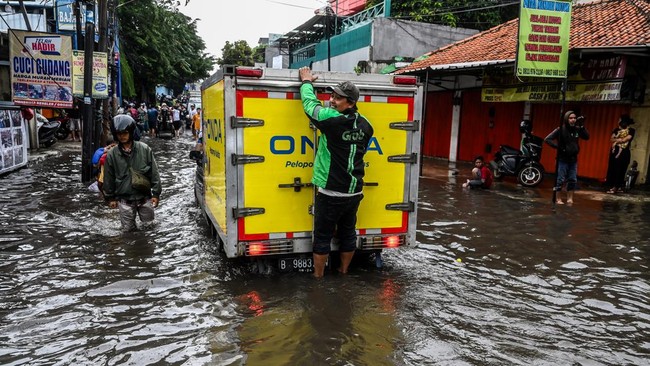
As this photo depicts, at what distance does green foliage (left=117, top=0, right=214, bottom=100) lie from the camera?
95.0 feet

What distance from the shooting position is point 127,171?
255 inches

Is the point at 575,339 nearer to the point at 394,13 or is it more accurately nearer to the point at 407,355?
the point at 407,355

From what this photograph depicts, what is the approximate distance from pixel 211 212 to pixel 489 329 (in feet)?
11.6

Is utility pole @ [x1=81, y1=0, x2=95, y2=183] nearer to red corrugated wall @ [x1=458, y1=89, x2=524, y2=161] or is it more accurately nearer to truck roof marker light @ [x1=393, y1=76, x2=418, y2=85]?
truck roof marker light @ [x1=393, y1=76, x2=418, y2=85]

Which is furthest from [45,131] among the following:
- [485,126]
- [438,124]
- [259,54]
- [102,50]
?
[259,54]

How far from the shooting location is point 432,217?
8.76 metres

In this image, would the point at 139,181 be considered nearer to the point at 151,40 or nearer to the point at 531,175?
the point at 531,175

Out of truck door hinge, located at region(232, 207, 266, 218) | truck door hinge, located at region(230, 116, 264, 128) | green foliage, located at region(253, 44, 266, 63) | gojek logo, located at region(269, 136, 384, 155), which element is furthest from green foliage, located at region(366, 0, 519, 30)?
green foliage, located at region(253, 44, 266, 63)

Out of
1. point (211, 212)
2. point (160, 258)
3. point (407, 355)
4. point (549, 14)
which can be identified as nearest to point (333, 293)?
point (407, 355)

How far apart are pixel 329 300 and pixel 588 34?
12.0 metres

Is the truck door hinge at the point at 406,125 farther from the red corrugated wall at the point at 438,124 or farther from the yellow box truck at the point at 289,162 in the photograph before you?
the red corrugated wall at the point at 438,124

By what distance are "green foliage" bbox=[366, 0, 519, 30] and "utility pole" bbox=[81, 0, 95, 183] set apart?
18072 millimetres

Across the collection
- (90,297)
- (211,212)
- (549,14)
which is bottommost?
(90,297)

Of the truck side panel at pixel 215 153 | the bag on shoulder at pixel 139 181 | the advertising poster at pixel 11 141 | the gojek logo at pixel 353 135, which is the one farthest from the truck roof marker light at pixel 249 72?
the advertising poster at pixel 11 141
